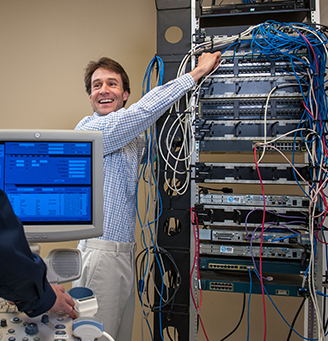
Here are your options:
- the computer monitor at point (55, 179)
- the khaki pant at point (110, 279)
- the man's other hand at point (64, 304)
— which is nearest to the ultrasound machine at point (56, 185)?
the computer monitor at point (55, 179)

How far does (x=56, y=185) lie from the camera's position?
823 mm

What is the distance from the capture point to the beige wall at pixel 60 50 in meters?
2.09

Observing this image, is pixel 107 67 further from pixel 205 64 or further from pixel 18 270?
pixel 18 270

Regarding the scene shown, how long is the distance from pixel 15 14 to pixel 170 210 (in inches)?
86.5

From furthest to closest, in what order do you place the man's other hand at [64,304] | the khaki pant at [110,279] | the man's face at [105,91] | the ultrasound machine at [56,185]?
the man's face at [105,91] → the khaki pant at [110,279] → the ultrasound machine at [56,185] → the man's other hand at [64,304]

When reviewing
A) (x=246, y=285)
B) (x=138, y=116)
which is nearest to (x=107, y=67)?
(x=138, y=116)

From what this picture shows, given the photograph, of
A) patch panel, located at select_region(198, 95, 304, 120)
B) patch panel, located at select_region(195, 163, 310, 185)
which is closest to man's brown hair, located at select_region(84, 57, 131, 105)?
patch panel, located at select_region(198, 95, 304, 120)

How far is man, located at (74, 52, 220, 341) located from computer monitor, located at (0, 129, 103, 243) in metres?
0.41

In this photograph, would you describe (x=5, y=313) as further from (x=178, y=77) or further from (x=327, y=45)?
(x=327, y=45)

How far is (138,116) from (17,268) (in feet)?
2.87

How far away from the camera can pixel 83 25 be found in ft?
7.02

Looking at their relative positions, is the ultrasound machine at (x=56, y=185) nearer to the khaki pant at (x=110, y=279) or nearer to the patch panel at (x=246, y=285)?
the khaki pant at (x=110, y=279)

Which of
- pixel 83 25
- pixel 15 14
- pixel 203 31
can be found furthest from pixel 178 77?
pixel 15 14

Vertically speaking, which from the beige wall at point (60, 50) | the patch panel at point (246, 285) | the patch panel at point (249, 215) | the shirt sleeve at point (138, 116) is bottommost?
the patch panel at point (246, 285)
